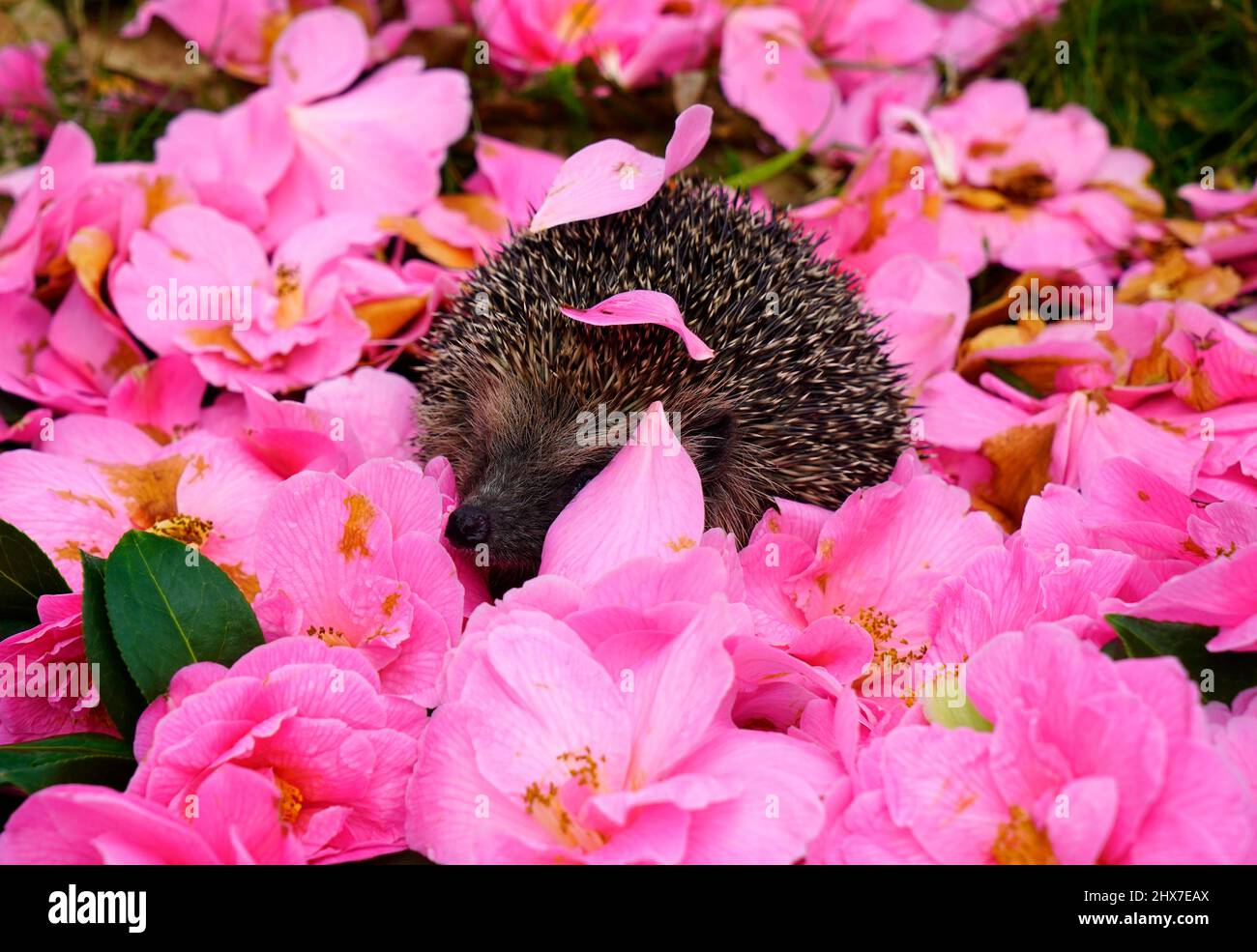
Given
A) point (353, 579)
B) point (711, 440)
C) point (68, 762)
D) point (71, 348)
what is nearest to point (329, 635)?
point (353, 579)

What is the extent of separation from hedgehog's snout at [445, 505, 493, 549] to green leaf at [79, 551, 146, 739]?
52 cm

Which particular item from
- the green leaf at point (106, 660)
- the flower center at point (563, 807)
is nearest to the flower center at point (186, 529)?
the green leaf at point (106, 660)

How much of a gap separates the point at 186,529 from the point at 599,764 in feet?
2.97

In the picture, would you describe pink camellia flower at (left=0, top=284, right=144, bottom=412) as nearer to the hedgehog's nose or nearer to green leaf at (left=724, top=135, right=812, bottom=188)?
the hedgehog's nose

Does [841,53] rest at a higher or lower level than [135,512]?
higher

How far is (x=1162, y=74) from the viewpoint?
3564 millimetres

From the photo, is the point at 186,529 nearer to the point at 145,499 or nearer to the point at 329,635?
the point at 145,499

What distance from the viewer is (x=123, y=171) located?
2711 mm

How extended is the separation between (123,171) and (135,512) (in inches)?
42.5

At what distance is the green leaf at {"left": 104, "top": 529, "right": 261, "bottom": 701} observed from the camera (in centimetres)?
158

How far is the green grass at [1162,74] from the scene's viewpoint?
3.42 m

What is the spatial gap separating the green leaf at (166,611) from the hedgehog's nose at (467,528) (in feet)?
1.14
